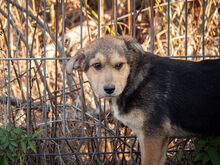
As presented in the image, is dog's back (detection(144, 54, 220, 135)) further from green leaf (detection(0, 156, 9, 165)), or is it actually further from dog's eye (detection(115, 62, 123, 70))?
green leaf (detection(0, 156, 9, 165))

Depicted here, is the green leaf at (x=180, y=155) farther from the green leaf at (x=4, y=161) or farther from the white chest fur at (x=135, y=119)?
the green leaf at (x=4, y=161)

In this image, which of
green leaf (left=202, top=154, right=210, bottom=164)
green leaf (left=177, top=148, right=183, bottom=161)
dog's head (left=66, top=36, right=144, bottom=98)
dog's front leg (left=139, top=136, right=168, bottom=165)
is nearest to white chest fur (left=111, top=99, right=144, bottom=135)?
dog's front leg (left=139, top=136, right=168, bottom=165)

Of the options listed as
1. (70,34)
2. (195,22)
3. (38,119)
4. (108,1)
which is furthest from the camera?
(108,1)

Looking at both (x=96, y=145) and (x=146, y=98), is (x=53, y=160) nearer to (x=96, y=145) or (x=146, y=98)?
(x=96, y=145)

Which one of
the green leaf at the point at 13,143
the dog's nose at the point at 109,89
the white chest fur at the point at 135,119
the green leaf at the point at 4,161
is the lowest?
the green leaf at the point at 4,161

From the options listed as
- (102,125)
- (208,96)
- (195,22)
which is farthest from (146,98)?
(195,22)

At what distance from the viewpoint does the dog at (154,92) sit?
572 centimetres

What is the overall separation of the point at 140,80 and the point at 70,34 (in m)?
5.71

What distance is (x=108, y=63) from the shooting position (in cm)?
573

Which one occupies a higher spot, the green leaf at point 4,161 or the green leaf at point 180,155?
the green leaf at point 4,161

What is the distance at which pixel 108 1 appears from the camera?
1252 cm

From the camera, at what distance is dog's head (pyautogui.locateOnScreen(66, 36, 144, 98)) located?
5645mm

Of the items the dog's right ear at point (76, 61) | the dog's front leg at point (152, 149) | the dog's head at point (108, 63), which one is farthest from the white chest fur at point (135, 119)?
the dog's right ear at point (76, 61)

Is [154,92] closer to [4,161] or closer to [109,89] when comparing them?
[109,89]
